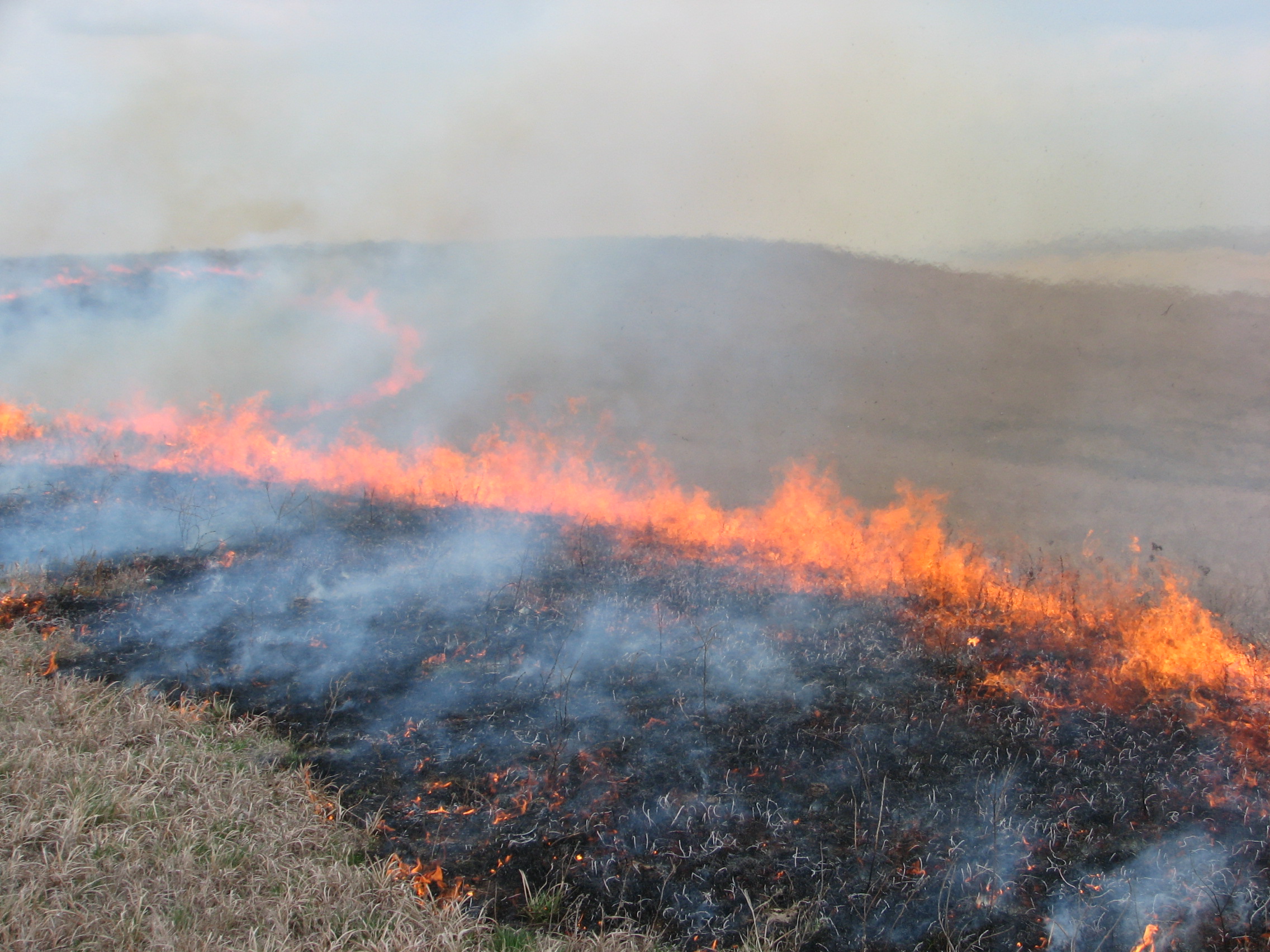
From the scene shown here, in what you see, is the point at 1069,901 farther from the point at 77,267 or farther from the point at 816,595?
the point at 77,267

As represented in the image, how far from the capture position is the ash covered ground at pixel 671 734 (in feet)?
17.9

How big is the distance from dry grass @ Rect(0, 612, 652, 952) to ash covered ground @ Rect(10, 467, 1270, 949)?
429 mm

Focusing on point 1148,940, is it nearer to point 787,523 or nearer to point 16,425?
point 787,523

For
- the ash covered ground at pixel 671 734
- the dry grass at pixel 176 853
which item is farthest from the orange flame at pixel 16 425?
the dry grass at pixel 176 853

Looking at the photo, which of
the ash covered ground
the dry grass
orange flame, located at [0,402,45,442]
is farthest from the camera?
orange flame, located at [0,402,45,442]

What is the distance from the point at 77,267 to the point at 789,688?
16.8 meters

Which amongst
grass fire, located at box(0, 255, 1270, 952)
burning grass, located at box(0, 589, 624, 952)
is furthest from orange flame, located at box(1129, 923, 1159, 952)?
burning grass, located at box(0, 589, 624, 952)

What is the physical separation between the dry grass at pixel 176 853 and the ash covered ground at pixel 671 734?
43cm

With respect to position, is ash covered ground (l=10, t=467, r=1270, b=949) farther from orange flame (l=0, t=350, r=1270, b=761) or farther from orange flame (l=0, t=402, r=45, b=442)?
orange flame (l=0, t=402, r=45, b=442)

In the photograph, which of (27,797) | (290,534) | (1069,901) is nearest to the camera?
(27,797)

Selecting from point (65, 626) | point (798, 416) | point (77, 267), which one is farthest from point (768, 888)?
point (77, 267)

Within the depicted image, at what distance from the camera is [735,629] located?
9.51 metres

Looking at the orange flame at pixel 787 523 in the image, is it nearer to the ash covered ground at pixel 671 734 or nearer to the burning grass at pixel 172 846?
the ash covered ground at pixel 671 734

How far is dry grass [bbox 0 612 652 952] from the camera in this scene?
441cm
